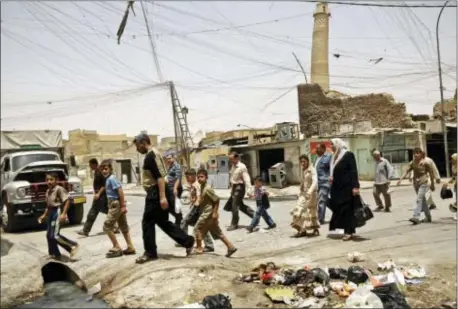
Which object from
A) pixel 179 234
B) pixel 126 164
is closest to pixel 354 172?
pixel 179 234

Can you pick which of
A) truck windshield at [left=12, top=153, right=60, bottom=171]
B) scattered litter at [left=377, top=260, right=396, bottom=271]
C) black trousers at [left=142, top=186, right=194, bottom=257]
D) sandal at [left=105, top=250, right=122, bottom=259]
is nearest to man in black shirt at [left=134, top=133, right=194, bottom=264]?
black trousers at [left=142, top=186, right=194, bottom=257]

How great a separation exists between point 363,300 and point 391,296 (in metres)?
→ 0.29

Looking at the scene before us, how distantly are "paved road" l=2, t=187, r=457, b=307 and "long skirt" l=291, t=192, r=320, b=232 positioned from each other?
217mm

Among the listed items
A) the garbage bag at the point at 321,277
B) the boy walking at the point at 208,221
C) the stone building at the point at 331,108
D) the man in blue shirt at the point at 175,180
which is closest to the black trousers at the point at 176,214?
the man in blue shirt at the point at 175,180

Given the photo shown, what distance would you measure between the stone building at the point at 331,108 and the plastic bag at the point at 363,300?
11.7ft

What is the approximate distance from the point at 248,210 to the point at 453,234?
10.5 ft

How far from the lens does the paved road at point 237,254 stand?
4.44 m

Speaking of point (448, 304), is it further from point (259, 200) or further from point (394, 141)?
point (394, 141)

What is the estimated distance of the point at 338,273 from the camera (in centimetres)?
471

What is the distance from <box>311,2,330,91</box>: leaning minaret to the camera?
6469 millimetres

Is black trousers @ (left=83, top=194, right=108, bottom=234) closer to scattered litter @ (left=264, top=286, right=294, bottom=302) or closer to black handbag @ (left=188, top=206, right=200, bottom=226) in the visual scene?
black handbag @ (left=188, top=206, right=200, bottom=226)

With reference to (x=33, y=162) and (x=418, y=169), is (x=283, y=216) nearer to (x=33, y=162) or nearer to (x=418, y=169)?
(x=418, y=169)

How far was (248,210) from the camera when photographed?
25.2 ft

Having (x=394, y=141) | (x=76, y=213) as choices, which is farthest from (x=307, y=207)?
(x=76, y=213)
